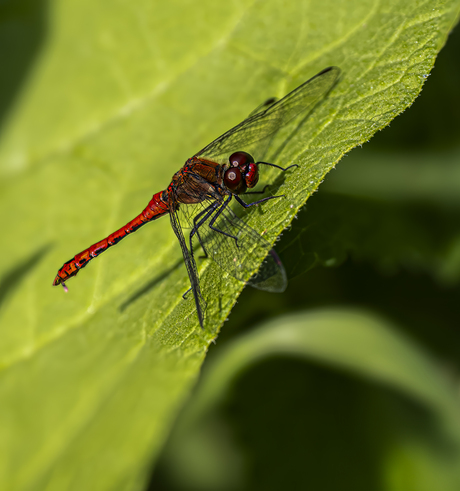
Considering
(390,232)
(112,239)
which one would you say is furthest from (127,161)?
(390,232)

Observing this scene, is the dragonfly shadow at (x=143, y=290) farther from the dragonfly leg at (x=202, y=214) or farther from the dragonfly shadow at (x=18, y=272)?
the dragonfly shadow at (x=18, y=272)

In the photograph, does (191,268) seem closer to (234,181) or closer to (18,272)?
(234,181)

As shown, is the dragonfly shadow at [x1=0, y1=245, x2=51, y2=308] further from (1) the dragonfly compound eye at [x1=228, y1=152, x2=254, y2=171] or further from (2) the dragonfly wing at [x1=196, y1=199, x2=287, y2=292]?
(1) the dragonfly compound eye at [x1=228, y1=152, x2=254, y2=171]

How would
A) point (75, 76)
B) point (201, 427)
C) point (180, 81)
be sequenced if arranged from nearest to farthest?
point (180, 81), point (75, 76), point (201, 427)

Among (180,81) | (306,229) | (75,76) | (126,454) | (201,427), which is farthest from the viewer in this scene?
(201,427)

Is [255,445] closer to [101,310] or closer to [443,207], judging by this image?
[101,310]

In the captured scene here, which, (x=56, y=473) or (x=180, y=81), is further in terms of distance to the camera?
(x=180, y=81)

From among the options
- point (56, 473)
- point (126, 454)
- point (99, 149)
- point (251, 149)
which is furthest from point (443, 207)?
point (56, 473)
